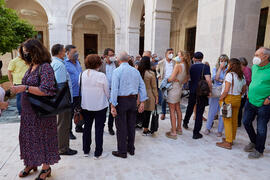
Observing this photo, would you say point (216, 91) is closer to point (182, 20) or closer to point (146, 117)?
point (146, 117)

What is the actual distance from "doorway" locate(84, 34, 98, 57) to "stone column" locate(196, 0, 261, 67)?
1536 cm

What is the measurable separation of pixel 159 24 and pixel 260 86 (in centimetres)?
626

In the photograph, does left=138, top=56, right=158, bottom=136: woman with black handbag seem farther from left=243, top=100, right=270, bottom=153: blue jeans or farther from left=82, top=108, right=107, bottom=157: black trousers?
left=243, top=100, right=270, bottom=153: blue jeans

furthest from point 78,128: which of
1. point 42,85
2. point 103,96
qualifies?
point 42,85

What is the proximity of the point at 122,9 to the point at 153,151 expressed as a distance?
12.3 metres

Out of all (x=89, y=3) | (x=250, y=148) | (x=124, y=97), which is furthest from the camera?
(x=89, y=3)

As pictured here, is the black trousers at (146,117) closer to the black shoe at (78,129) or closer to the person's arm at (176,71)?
the person's arm at (176,71)

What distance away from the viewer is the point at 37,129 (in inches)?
87.0

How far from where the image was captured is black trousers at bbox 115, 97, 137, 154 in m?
2.94

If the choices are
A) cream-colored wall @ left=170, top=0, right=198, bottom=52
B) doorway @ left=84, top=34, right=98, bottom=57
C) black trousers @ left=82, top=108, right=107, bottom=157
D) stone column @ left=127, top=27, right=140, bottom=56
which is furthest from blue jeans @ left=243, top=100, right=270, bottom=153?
doorway @ left=84, top=34, right=98, bottom=57

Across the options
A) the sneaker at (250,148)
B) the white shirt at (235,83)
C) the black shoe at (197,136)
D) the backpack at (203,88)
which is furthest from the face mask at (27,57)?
the sneaker at (250,148)

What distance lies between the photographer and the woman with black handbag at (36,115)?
2.12 m

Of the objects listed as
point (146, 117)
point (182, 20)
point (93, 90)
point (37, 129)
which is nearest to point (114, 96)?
point (93, 90)

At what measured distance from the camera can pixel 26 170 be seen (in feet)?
8.15
